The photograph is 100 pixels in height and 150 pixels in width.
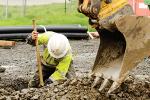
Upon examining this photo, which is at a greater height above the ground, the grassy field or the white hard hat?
the white hard hat

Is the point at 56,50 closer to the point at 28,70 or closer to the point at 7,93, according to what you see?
the point at 7,93

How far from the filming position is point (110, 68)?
8.95 m

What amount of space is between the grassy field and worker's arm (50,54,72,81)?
11.3m

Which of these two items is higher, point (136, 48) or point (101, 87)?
point (136, 48)

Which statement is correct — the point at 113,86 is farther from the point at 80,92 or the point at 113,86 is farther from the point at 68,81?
the point at 68,81

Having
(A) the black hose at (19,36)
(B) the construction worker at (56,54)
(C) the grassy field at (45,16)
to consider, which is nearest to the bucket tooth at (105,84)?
(B) the construction worker at (56,54)

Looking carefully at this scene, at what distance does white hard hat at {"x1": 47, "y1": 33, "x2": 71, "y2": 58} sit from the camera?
10797mm

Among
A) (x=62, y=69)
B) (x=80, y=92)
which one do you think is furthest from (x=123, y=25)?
(x=62, y=69)

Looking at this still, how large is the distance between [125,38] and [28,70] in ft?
18.5

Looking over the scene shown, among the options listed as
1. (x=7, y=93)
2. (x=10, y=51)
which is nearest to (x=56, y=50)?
(x=7, y=93)

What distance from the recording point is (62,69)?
11.0 metres

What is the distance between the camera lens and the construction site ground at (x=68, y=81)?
8.80 metres

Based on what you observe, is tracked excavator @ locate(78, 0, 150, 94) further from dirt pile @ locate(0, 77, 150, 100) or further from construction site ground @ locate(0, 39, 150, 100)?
construction site ground @ locate(0, 39, 150, 100)

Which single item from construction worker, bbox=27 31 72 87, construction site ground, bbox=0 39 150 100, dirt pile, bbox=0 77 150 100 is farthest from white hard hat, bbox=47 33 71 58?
dirt pile, bbox=0 77 150 100
